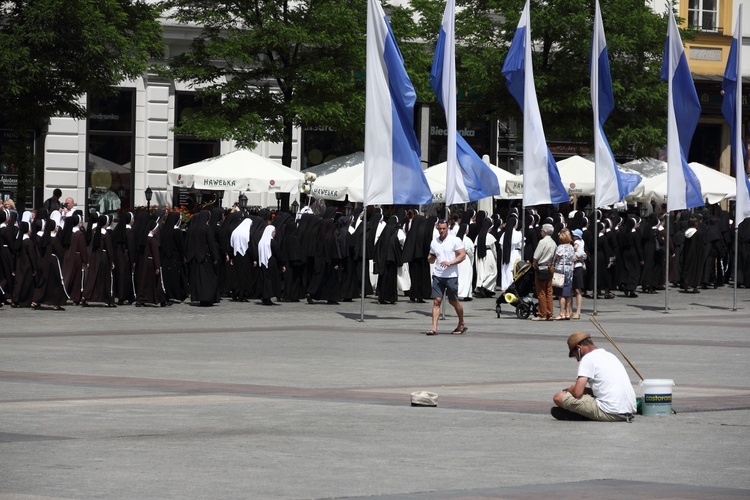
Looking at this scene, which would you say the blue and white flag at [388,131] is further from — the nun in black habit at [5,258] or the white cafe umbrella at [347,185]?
the white cafe umbrella at [347,185]

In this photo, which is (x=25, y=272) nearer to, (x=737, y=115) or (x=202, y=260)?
(x=202, y=260)

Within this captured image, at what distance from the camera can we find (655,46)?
3878 cm

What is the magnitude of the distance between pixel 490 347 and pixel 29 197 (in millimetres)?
22684

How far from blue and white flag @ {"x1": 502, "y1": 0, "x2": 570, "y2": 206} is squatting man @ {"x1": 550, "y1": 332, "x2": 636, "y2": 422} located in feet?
45.5

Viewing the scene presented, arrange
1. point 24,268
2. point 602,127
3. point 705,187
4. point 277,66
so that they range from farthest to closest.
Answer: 1. point 705,187
2. point 277,66
3. point 602,127
4. point 24,268

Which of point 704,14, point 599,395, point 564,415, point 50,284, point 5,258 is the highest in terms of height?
point 704,14

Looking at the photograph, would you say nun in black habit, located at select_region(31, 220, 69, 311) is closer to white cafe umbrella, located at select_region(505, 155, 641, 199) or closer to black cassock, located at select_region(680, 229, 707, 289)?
white cafe umbrella, located at select_region(505, 155, 641, 199)

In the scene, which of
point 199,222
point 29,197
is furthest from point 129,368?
point 29,197

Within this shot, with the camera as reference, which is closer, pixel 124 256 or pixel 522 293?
pixel 522 293

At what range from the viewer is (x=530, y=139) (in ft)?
88.0

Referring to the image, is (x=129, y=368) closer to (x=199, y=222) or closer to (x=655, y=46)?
(x=199, y=222)

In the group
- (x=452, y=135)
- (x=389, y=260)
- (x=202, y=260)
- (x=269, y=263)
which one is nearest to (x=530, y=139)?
(x=452, y=135)

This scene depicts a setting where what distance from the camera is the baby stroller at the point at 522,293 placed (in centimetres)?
2555

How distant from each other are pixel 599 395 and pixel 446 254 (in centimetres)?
1021
